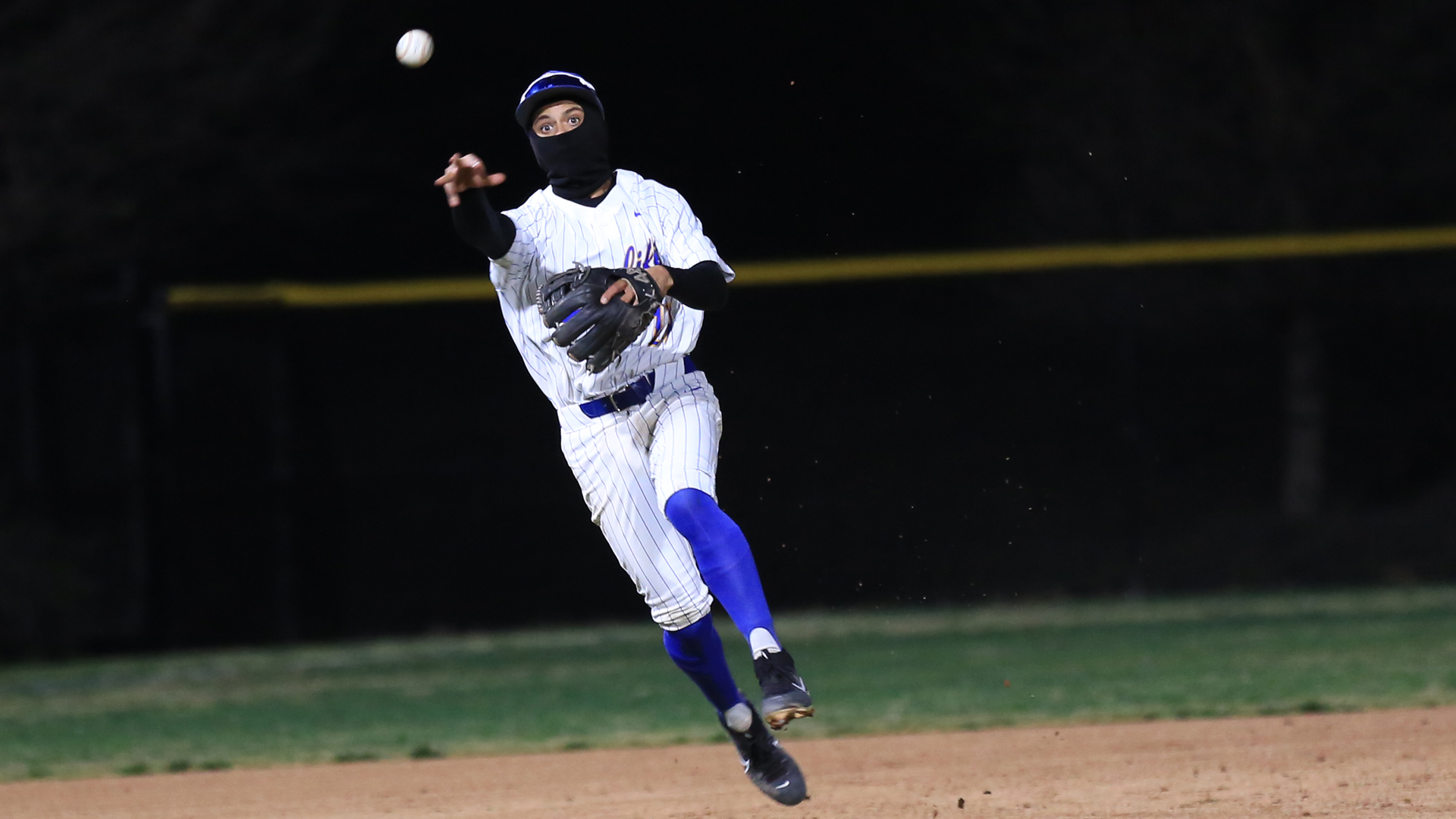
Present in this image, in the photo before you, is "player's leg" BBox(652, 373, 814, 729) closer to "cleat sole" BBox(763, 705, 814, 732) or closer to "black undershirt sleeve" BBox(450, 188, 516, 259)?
"cleat sole" BBox(763, 705, 814, 732)

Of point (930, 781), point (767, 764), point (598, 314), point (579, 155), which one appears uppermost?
point (579, 155)

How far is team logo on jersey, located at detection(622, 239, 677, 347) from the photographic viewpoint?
4.40 meters

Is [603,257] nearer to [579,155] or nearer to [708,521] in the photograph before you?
[579,155]

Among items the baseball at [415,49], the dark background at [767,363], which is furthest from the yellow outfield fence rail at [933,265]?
the baseball at [415,49]

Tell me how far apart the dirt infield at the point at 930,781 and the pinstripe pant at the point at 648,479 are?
84cm

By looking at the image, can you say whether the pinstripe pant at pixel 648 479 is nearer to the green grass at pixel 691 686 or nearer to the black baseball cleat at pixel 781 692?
the black baseball cleat at pixel 781 692

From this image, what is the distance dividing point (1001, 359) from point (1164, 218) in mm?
1833

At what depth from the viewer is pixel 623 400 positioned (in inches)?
174

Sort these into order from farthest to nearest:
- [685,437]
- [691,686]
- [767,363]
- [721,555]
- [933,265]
A: [767,363], [933,265], [691,686], [685,437], [721,555]

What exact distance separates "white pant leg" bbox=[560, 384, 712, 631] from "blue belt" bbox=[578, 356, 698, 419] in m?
0.01

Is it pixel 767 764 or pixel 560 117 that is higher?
pixel 560 117

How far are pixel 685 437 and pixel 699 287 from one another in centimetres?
41

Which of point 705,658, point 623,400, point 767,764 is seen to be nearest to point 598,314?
point 623,400

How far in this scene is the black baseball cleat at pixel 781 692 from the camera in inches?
152
